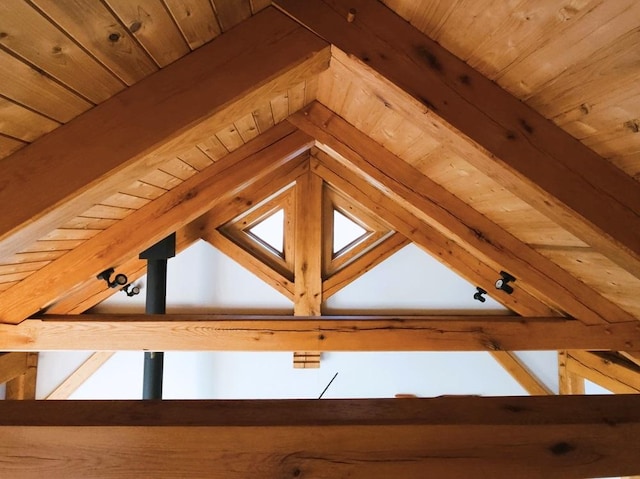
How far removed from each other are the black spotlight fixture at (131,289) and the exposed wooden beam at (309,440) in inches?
92.6

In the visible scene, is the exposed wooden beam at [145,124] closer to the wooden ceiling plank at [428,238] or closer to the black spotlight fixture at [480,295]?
the wooden ceiling plank at [428,238]

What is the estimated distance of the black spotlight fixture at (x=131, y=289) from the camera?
3.25 m

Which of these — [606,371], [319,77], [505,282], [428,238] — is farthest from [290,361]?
[319,77]

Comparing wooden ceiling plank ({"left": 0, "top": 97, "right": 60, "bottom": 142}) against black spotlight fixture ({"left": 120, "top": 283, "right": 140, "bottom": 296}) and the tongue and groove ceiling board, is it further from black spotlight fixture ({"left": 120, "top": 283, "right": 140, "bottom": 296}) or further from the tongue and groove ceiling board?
black spotlight fixture ({"left": 120, "top": 283, "right": 140, "bottom": 296})

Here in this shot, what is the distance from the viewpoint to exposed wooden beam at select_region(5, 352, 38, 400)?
3.36 meters

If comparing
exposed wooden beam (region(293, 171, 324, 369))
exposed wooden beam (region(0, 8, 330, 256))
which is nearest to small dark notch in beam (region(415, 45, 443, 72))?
exposed wooden beam (region(0, 8, 330, 256))

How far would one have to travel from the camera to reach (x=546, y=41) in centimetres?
102

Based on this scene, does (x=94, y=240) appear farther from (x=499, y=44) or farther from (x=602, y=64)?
(x=602, y=64)

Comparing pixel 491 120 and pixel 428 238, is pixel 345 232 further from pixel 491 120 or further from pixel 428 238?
pixel 491 120

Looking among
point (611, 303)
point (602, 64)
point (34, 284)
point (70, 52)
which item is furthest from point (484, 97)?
point (34, 284)

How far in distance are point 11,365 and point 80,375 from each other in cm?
53

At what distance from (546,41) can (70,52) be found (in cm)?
115

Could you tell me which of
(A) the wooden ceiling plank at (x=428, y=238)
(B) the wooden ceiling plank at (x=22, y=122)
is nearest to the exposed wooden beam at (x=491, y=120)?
(B) the wooden ceiling plank at (x=22, y=122)

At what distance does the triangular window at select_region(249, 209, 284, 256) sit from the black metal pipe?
2.50ft
